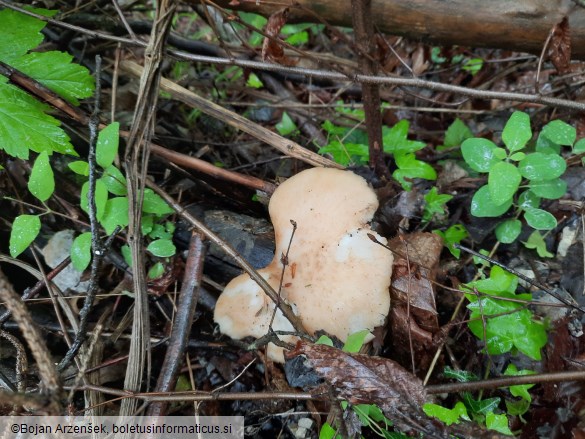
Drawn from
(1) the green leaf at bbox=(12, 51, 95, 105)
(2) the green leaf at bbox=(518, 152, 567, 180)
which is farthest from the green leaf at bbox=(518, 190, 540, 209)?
(1) the green leaf at bbox=(12, 51, 95, 105)

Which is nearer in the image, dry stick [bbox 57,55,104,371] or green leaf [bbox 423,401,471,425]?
green leaf [bbox 423,401,471,425]

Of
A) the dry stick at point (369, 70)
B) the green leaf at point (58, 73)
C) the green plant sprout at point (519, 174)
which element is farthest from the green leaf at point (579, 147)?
the green leaf at point (58, 73)

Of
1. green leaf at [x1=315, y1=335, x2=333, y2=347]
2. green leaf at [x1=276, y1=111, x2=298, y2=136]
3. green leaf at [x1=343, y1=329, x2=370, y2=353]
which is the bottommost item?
green leaf at [x1=315, y1=335, x2=333, y2=347]

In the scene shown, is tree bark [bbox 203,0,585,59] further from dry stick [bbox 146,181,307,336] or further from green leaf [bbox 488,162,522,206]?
dry stick [bbox 146,181,307,336]

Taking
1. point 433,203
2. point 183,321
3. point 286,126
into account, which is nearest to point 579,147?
point 433,203

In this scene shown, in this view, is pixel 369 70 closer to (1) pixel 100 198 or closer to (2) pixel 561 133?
(2) pixel 561 133
